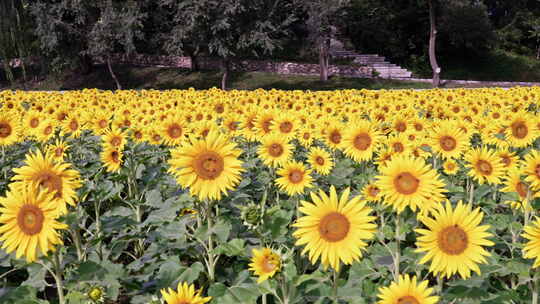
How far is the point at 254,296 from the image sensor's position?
313cm

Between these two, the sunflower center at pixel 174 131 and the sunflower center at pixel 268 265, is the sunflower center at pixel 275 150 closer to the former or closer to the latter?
the sunflower center at pixel 174 131

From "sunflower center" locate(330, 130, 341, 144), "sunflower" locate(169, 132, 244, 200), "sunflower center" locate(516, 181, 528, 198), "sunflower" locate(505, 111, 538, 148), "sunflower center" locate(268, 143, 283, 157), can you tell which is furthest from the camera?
A: "sunflower center" locate(330, 130, 341, 144)

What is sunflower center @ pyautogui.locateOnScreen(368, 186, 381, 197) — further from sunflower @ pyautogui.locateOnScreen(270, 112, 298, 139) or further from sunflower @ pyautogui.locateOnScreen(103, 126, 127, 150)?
sunflower @ pyautogui.locateOnScreen(103, 126, 127, 150)

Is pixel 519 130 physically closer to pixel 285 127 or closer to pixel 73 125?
pixel 285 127

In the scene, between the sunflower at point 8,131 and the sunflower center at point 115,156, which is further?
the sunflower at point 8,131

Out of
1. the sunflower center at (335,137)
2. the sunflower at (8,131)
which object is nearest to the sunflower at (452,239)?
the sunflower center at (335,137)

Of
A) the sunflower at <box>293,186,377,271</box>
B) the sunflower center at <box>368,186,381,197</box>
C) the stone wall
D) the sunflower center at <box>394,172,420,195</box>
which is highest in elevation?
the stone wall

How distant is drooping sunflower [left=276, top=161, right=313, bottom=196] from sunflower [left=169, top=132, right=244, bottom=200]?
1.23m

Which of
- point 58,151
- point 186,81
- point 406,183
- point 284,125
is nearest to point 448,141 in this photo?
point 284,125

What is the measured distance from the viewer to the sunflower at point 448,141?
16.9ft

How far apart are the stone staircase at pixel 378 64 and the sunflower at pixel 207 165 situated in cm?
3902

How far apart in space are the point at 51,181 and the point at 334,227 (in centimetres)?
203

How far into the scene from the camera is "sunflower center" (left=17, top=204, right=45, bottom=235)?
2.54 metres

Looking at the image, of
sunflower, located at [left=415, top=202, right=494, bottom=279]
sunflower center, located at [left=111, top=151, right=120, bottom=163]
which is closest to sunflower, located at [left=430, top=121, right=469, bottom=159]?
sunflower, located at [left=415, top=202, right=494, bottom=279]
